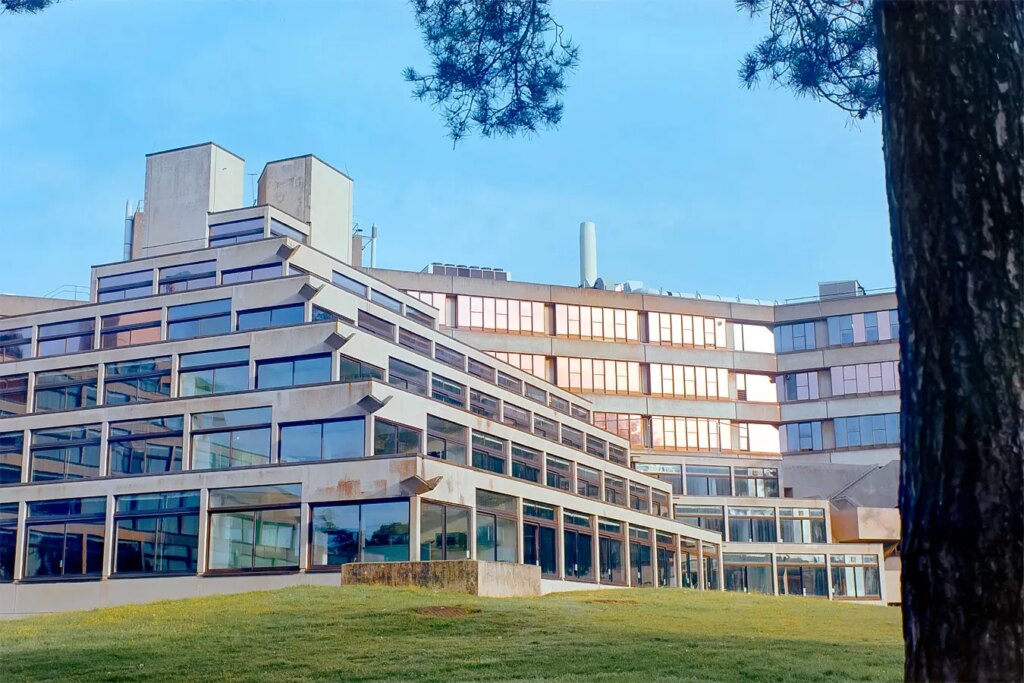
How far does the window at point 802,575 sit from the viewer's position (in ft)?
231

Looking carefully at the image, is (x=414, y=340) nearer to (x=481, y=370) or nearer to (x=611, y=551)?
(x=481, y=370)

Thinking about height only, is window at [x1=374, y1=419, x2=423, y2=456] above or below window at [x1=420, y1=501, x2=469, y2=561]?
above

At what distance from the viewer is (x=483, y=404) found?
188 feet

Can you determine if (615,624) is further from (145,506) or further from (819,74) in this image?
(145,506)

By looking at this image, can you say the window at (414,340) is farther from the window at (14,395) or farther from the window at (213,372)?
the window at (14,395)

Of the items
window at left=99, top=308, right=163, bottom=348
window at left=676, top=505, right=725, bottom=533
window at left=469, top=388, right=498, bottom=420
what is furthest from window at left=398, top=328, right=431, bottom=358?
window at left=676, top=505, right=725, bottom=533

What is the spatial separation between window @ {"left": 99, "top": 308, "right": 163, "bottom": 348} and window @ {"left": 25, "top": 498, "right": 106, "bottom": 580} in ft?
26.9

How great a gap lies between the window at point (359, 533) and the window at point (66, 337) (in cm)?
1885

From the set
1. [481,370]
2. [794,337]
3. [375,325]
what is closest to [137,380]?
[375,325]

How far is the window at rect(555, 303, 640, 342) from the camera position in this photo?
82312 millimetres

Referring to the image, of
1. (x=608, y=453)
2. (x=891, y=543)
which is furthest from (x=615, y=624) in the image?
(x=891, y=543)

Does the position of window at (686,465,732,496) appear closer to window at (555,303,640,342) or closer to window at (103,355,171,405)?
window at (555,303,640,342)

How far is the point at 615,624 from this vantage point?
24406 mm

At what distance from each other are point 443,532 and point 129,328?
19.8 metres
